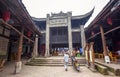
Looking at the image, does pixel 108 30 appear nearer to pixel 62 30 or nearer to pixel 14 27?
pixel 62 30

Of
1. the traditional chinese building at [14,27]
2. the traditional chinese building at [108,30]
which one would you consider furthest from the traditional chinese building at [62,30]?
the traditional chinese building at [14,27]

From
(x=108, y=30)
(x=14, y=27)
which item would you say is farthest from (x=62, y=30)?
(x=14, y=27)

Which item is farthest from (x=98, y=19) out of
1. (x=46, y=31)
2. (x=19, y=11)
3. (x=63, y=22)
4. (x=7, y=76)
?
(x=46, y=31)

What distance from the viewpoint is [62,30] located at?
17.0 m

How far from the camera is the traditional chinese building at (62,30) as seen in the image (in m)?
15.8

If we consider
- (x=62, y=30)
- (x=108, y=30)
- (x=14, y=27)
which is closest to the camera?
(x=14, y=27)

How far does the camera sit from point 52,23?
1653 cm

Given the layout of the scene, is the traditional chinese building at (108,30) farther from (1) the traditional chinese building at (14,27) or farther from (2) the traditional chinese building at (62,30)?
(1) the traditional chinese building at (14,27)

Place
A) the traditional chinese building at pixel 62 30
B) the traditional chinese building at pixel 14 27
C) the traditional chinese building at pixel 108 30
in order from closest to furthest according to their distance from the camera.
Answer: the traditional chinese building at pixel 14 27 < the traditional chinese building at pixel 108 30 < the traditional chinese building at pixel 62 30

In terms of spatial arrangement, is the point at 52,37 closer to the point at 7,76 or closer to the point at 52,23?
the point at 52,23

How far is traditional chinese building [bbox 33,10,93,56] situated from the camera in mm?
15788

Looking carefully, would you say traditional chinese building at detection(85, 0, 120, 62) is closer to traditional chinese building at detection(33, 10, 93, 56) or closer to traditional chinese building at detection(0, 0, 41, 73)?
traditional chinese building at detection(33, 10, 93, 56)

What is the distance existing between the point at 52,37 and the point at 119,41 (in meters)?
9.53

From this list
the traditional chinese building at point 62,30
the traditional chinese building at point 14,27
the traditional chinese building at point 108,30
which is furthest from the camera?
the traditional chinese building at point 62,30
